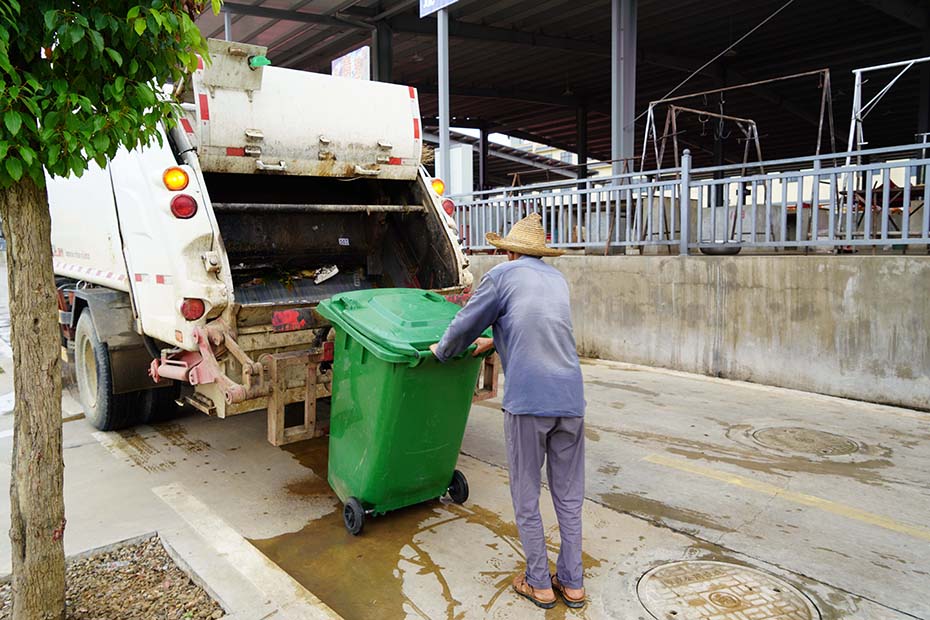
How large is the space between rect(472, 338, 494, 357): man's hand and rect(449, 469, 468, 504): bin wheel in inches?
34.7

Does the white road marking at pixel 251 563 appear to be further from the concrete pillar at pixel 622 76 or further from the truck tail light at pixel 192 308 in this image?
the concrete pillar at pixel 622 76

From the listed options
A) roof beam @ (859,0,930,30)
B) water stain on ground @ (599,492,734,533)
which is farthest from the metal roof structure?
water stain on ground @ (599,492,734,533)

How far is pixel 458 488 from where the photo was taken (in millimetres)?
3879

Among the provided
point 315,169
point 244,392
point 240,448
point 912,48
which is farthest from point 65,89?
point 912,48

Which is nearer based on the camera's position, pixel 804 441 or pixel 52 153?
pixel 52 153

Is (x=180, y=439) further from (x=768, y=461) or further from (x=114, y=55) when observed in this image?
(x=768, y=461)

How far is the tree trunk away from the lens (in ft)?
8.17

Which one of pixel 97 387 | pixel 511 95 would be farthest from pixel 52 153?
pixel 511 95

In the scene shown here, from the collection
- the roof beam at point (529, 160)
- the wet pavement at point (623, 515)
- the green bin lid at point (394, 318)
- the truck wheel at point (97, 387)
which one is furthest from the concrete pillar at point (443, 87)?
the roof beam at point (529, 160)

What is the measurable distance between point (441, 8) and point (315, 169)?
6339mm

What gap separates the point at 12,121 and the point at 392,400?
5.94 ft

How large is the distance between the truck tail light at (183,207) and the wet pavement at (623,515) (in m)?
1.62

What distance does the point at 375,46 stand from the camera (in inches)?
531

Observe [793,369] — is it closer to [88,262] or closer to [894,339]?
[894,339]
